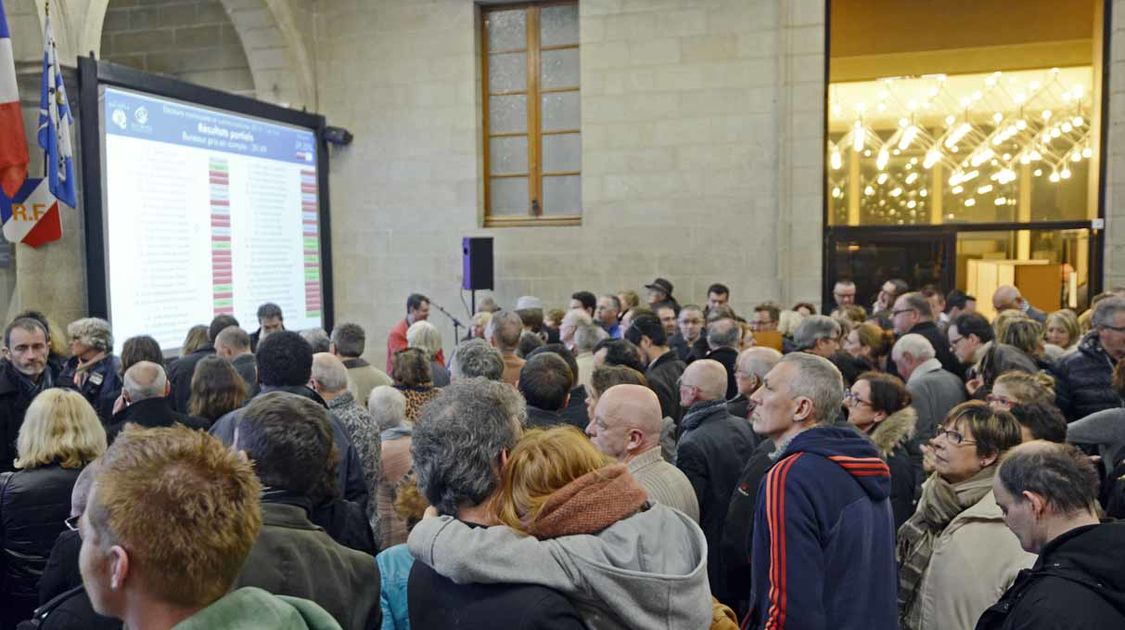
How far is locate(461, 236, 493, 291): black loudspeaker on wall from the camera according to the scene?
10.2 m

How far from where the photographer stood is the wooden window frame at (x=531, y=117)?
10.9m

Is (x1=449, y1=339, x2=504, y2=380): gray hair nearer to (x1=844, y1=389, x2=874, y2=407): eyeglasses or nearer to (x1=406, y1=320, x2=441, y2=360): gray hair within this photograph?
(x1=406, y1=320, x2=441, y2=360): gray hair

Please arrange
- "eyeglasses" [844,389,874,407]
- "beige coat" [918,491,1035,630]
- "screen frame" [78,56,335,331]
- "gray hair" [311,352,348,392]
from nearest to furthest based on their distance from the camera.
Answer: "beige coat" [918,491,1035,630] < "eyeglasses" [844,389,874,407] < "gray hair" [311,352,348,392] < "screen frame" [78,56,335,331]

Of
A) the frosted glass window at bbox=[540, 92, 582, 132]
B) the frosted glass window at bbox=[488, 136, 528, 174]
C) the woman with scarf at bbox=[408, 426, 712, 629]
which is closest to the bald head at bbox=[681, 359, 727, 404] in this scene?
the woman with scarf at bbox=[408, 426, 712, 629]

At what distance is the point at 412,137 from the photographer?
36.3ft

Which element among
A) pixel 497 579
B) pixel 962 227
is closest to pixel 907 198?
pixel 962 227

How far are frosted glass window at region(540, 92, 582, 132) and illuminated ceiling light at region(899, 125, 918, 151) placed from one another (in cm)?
364

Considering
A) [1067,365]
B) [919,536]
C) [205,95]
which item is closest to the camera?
[919,536]

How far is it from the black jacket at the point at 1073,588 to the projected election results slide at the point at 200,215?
740 cm

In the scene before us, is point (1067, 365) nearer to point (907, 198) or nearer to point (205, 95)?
point (907, 198)

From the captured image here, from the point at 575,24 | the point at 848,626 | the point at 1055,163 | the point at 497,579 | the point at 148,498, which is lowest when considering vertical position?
the point at 848,626

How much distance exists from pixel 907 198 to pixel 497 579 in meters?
9.74

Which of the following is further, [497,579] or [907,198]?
[907,198]

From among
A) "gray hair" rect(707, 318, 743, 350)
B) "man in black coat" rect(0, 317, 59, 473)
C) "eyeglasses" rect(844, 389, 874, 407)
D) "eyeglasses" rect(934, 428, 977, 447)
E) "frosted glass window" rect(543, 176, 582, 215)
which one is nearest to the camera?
"eyeglasses" rect(934, 428, 977, 447)
